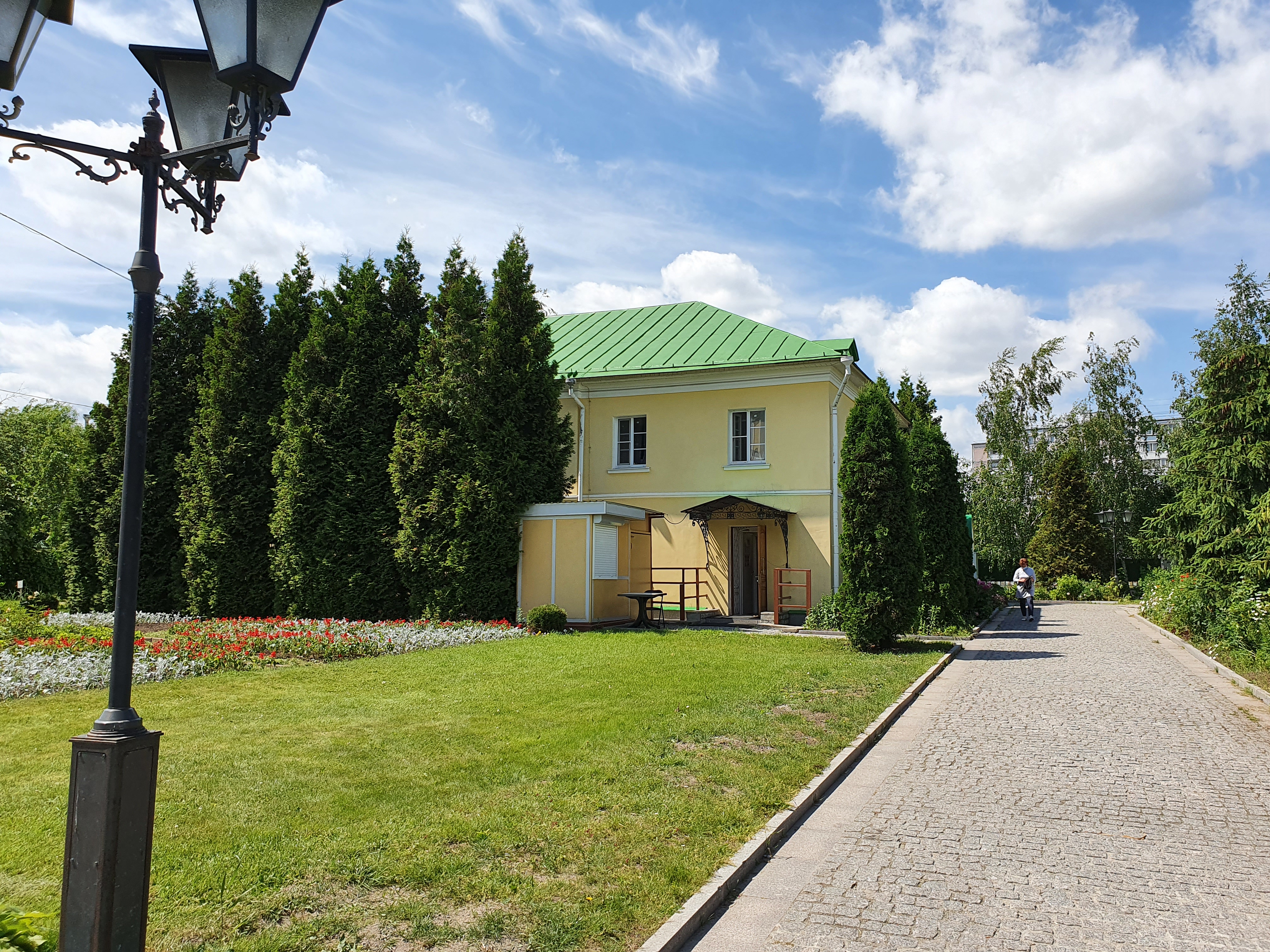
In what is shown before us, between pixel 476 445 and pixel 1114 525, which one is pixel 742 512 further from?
pixel 1114 525

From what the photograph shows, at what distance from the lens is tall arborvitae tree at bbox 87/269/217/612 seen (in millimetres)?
20734

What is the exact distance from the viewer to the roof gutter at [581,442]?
22.8 m

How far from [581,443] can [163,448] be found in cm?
1069

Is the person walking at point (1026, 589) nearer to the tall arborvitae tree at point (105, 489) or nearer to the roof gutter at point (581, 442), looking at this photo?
the roof gutter at point (581, 442)

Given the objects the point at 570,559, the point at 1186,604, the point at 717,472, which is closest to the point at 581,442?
the point at 717,472

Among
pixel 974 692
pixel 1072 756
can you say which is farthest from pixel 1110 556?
pixel 1072 756

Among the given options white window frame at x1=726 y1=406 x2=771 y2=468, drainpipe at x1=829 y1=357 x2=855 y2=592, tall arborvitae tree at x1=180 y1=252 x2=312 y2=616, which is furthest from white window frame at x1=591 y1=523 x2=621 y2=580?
tall arborvitae tree at x1=180 y1=252 x2=312 y2=616

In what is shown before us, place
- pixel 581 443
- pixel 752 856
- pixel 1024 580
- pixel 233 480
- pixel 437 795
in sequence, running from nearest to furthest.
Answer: pixel 752 856, pixel 437 795, pixel 233 480, pixel 581 443, pixel 1024 580

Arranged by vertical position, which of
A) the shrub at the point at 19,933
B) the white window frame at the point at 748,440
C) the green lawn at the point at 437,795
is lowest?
the green lawn at the point at 437,795

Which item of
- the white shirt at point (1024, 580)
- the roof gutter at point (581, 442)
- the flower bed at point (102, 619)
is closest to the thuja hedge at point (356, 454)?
the flower bed at point (102, 619)

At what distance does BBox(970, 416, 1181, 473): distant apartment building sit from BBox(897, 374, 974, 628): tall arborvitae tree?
17476 millimetres

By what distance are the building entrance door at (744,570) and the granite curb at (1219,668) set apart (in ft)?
30.0

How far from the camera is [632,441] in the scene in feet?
75.1

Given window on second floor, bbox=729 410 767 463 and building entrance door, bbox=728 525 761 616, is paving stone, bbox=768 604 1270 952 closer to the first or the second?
building entrance door, bbox=728 525 761 616
